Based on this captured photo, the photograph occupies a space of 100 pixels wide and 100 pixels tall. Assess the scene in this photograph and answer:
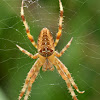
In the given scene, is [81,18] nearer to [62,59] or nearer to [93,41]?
[93,41]

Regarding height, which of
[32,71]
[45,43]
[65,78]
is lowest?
[65,78]

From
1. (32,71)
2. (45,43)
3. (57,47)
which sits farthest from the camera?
(57,47)

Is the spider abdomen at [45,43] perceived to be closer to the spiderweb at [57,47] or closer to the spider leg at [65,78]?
the spider leg at [65,78]

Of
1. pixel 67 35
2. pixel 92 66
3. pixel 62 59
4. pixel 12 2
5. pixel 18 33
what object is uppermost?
pixel 12 2

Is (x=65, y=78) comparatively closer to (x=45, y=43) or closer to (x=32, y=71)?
(x=32, y=71)

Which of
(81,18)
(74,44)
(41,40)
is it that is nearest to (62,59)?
(74,44)

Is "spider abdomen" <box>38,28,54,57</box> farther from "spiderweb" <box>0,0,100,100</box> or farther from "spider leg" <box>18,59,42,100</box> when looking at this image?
"spiderweb" <box>0,0,100,100</box>

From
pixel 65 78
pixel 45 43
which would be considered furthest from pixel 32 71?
pixel 45 43

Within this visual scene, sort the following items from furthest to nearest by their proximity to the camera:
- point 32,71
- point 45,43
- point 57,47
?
point 57,47, point 32,71, point 45,43
